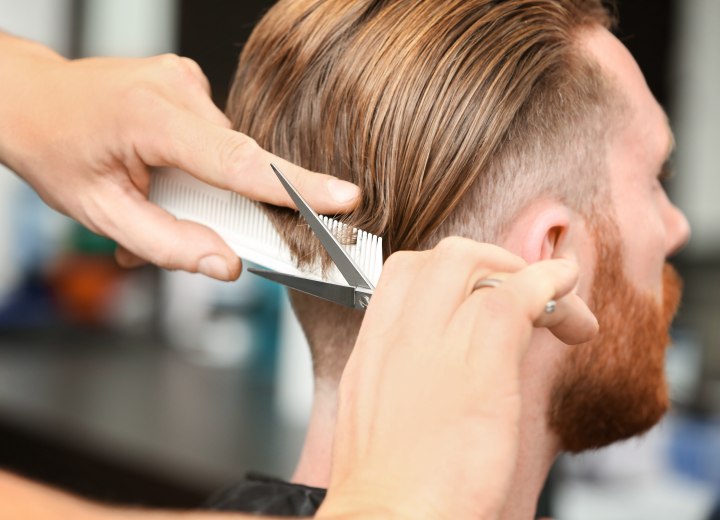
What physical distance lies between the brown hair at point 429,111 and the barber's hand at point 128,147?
0.11 metres

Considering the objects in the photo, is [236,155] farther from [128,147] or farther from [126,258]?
[126,258]

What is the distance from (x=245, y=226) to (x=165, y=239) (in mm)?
139

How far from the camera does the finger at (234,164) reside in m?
1.05

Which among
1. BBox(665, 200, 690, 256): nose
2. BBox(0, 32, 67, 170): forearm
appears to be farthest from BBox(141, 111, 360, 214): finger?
BBox(665, 200, 690, 256): nose

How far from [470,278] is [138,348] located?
4.76m

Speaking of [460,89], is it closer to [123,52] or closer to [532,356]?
[532,356]

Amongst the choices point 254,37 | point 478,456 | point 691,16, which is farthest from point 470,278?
point 691,16

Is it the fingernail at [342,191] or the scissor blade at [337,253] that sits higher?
the fingernail at [342,191]

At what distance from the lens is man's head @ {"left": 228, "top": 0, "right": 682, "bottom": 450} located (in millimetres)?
1161

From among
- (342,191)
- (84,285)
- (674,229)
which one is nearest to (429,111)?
(342,191)

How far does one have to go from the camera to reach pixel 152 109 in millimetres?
1195

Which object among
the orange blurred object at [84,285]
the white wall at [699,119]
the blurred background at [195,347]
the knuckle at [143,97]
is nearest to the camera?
the knuckle at [143,97]

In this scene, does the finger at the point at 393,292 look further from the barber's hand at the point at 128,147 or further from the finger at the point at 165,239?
the finger at the point at 165,239

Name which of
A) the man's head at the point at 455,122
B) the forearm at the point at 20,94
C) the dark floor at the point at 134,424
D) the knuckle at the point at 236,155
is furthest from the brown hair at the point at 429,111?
the dark floor at the point at 134,424
